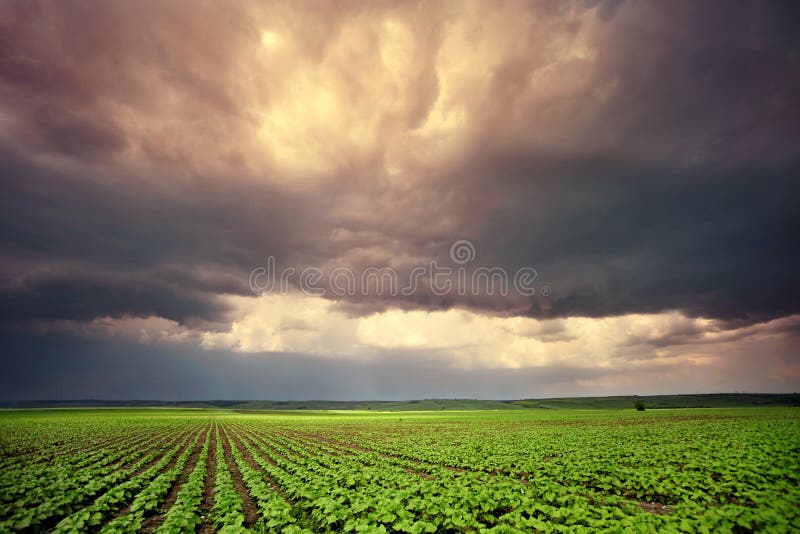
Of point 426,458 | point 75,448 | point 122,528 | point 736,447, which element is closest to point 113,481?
point 122,528

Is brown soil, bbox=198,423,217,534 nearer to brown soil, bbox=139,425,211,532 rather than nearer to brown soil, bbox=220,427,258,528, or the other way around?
brown soil, bbox=220,427,258,528

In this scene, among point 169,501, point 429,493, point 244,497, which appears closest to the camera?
point 429,493

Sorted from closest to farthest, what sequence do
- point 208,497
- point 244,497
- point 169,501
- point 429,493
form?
point 429,493
point 169,501
point 244,497
point 208,497

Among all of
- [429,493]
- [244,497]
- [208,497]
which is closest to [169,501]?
[208,497]

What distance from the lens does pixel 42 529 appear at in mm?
15188

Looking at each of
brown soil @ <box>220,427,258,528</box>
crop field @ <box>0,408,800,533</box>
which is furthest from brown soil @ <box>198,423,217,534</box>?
brown soil @ <box>220,427,258,528</box>

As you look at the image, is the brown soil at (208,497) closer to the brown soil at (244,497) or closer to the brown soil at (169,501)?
the brown soil at (244,497)

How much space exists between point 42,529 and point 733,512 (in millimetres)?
26071

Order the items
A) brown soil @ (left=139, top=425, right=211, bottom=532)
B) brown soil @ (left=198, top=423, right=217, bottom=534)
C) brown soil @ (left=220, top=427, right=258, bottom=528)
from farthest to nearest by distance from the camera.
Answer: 1. brown soil @ (left=220, top=427, right=258, bottom=528)
2. brown soil @ (left=139, top=425, right=211, bottom=532)
3. brown soil @ (left=198, top=423, right=217, bottom=534)

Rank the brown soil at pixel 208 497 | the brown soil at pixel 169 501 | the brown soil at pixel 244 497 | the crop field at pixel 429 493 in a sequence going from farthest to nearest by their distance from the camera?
the brown soil at pixel 244 497 → the brown soil at pixel 169 501 → the brown soil at pixel 208 497 → the crop field at pixel 429 493

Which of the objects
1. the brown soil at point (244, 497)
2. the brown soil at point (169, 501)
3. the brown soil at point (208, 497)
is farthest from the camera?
the brown soil at point (244, 497)

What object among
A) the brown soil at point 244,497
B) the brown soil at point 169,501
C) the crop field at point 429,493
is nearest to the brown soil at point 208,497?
the crop field at point 429,493

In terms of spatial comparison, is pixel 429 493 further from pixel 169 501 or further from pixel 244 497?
pixel 169 501

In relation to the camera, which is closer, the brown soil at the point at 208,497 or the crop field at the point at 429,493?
the crop field at the point at 429,493
